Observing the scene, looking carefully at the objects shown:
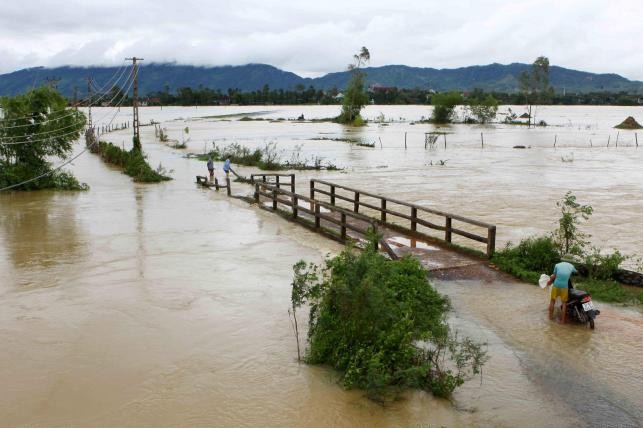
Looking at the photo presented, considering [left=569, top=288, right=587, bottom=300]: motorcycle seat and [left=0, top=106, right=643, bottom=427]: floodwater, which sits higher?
[left=569, top=288, right=587, bottom=300]: motorcycle seat

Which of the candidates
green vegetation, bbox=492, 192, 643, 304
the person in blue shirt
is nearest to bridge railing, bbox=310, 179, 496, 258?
green vegetation, bbox=492, 192, 643, 304

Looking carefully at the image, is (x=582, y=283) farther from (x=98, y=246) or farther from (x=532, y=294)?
(x=98, y=246)

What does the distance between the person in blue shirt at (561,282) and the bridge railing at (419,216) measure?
281 centimetres

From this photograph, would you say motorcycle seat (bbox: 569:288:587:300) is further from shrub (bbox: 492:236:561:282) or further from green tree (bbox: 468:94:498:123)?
green tree (bbox: 468:94:498:123)

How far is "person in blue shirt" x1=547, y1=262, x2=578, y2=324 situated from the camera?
930 centimetres

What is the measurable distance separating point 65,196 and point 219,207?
8.12 metres

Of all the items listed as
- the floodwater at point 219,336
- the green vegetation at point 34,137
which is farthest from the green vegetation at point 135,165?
the floodwater at point 219,336

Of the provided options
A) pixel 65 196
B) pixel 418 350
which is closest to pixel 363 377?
pixel 418 350

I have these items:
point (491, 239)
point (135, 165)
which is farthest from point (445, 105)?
point (491, 239)

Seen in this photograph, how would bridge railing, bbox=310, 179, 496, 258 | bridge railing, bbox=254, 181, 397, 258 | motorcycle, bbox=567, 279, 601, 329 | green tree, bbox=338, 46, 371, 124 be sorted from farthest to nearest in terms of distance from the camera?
green tree, bbox=338, 46, 371, 124 → bridge railing, bbox=254, 181, 397, 258 → bridge railing, bbox=310, 179, 496, 258 → motorcycle, bbox=567, 279, 601, 329

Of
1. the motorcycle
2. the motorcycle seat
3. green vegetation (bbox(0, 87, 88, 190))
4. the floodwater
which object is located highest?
A: green vegetation (bbox(0, 87, 88, 190))

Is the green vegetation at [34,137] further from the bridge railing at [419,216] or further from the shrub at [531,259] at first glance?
the shrub at [531,259]

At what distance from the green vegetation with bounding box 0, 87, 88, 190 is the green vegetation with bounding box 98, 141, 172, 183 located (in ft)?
9.88

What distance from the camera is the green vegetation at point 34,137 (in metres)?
26.4
